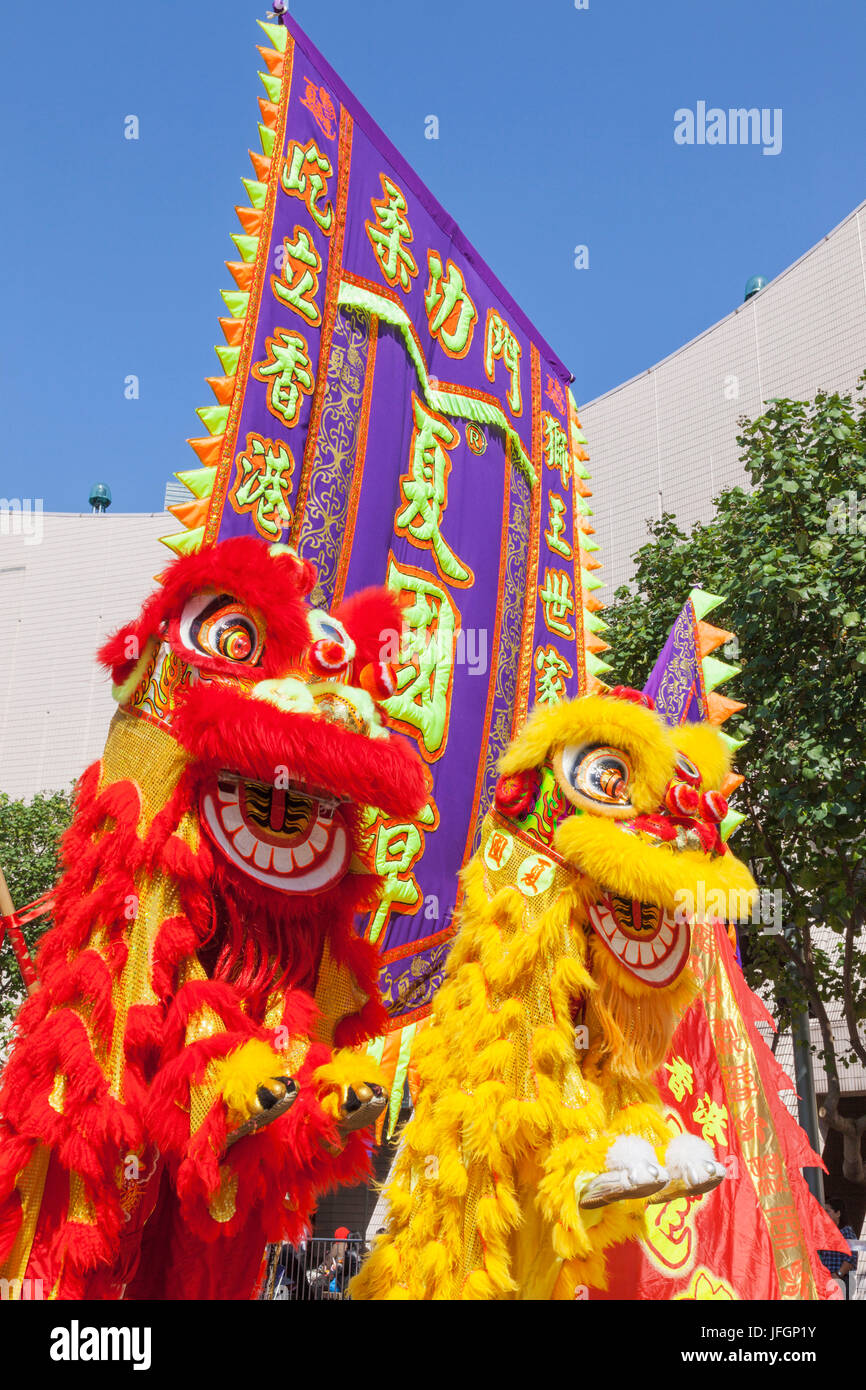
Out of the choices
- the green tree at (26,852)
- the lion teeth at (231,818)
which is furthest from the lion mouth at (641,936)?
the green tree at (26,852)

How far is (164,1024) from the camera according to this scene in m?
2.39

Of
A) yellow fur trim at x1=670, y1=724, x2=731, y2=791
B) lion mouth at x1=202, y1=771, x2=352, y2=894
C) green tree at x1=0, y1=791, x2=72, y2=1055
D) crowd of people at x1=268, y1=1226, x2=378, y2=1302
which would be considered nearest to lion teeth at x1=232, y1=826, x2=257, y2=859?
lion mouth at x1=202, y1=771, x2=352, y2=894

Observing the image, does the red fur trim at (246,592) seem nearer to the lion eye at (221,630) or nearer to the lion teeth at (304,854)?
the lion eye at (221,630)

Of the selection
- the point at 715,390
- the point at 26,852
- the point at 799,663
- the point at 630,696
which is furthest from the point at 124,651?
the point at 715,390

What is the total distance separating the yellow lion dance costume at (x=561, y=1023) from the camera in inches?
107

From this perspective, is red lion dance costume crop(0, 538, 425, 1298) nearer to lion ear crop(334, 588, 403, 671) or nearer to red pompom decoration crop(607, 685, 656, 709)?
lion ear crop(334, 588, 403, 671)

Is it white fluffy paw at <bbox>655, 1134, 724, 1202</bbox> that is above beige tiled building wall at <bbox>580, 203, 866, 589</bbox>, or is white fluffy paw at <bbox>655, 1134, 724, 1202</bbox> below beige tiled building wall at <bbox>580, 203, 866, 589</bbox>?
below

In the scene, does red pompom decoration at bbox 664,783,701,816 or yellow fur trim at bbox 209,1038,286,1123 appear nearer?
yellow fur trim at bbox 209,1038,286,1123

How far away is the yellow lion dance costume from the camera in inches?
107

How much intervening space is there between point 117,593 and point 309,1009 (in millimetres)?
15460

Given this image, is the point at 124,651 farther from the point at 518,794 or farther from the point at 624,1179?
the point at 624,1179

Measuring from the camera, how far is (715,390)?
1412cm

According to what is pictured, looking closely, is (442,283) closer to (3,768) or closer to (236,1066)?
(236,1066)
